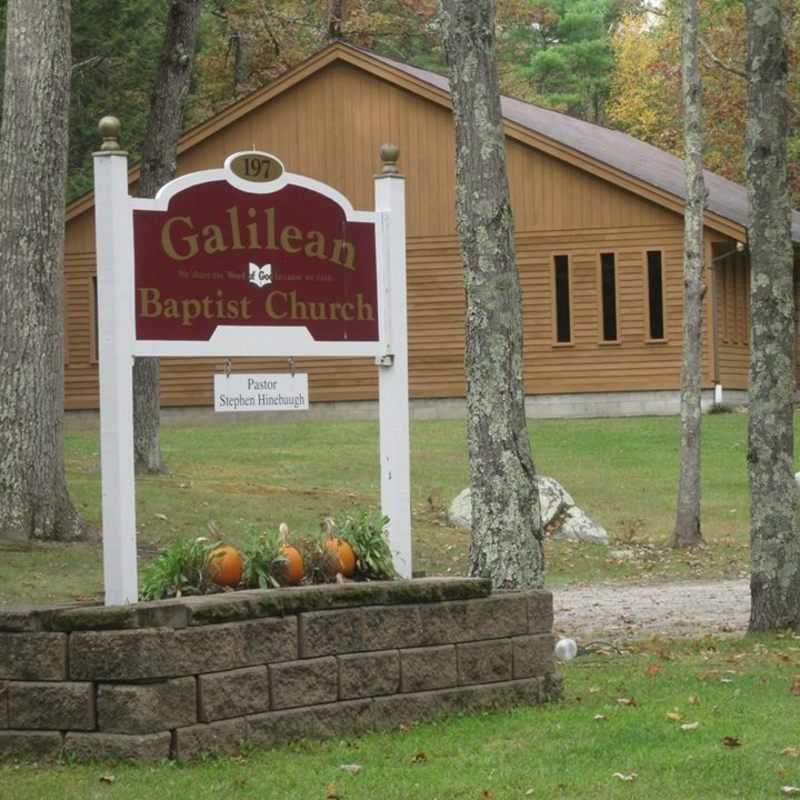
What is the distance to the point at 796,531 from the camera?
1270 centimetres

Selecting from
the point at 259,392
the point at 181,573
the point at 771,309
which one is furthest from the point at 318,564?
the point at 771,309

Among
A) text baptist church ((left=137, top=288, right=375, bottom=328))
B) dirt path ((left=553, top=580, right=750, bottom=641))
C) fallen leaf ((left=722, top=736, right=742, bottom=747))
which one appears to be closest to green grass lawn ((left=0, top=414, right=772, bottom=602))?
dirt path ((left=553, top=580, right=750, bottom=641))

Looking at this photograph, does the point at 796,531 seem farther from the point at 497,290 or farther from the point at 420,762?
the point at 420,762

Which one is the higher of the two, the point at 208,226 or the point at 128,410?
the point at 208,226

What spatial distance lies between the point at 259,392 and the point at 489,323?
98.2 inches

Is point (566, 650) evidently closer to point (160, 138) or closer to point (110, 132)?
point (110, 132)

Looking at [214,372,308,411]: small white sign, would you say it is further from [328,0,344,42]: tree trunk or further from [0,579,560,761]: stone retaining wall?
[328,0,344,42]: tree trunk

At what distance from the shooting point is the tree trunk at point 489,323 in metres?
11.4

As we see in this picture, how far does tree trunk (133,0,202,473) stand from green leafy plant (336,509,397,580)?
52.1ft

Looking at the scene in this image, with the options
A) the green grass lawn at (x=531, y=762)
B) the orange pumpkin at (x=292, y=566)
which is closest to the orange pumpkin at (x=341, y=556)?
the orange pumpkin at (x=292, y=566)

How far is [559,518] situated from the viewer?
22422 millimetres

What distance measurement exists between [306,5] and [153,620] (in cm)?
4573

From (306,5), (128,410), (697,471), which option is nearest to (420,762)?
(128,410)

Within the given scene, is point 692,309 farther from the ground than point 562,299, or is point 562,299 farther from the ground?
point 562,299
